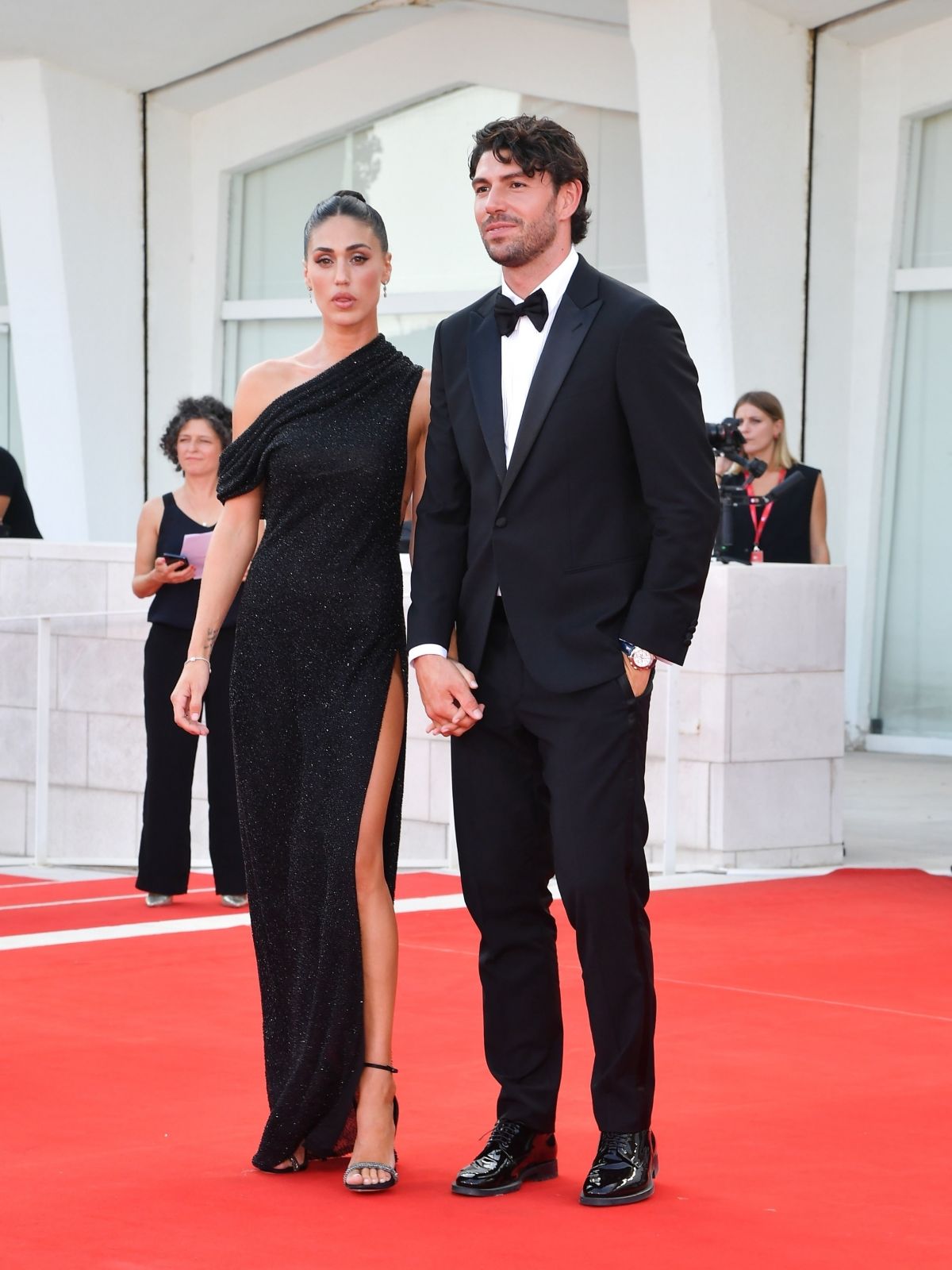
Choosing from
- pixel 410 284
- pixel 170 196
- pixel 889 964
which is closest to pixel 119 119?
pixel 170 196

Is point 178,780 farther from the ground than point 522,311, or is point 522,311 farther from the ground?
point 522,311

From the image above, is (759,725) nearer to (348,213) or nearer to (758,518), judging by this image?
(758,518)

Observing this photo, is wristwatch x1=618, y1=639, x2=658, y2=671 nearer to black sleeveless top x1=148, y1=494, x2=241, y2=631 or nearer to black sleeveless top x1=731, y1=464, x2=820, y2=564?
black sleeveless top x1=148, y1=494, x2=241, y2=631

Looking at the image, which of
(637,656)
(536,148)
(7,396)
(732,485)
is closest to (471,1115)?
(637,656)

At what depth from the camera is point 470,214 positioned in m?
13.8

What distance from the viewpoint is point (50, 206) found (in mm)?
13836

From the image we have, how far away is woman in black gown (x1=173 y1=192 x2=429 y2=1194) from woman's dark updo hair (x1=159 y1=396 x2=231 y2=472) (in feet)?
11.8

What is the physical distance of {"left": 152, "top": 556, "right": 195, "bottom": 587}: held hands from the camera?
6977 millimetres

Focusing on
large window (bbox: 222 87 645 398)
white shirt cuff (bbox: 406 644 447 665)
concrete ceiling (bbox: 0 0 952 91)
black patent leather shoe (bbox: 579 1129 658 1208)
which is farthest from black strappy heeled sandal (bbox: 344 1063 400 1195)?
large window (bbox: 222 87 645 398)

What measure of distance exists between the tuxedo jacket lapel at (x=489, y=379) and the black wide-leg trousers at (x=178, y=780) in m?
3.65

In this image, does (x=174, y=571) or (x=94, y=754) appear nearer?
(x=174, y=571)

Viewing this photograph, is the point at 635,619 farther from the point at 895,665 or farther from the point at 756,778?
the point at 895,665

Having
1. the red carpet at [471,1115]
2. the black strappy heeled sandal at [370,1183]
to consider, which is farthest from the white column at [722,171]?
the black strappy heeled sandal at [370,1183]

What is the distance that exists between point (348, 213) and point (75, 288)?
10.9 m
